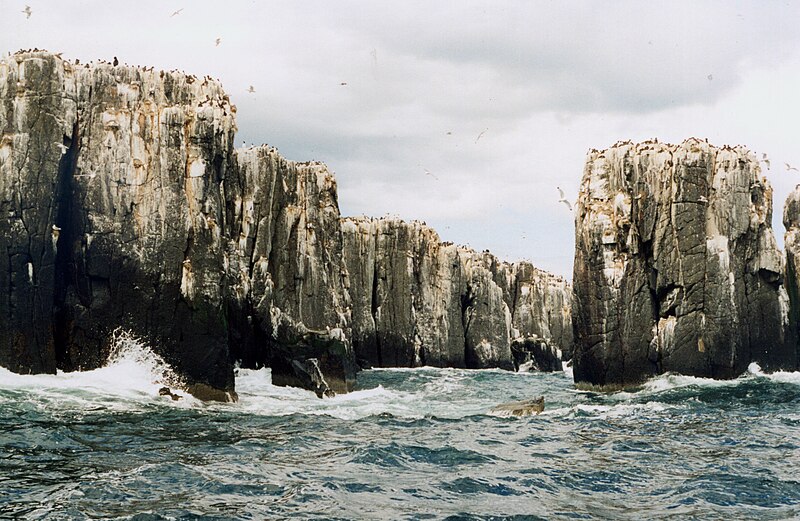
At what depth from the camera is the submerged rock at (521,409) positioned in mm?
33531

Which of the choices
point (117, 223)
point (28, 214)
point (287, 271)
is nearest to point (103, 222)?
point (117, 223)

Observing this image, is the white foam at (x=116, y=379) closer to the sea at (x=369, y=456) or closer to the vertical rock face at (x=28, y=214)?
the sea at (x=369, y=456)

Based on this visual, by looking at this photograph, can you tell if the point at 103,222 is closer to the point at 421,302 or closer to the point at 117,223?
the point at 117,223

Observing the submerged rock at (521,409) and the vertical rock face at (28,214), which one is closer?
the vertical rock face at (28,214)

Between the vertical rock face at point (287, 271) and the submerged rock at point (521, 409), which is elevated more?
the vertical rock face at point (287, 271)

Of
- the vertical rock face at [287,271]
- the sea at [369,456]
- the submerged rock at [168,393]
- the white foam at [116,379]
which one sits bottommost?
the sea at [369,456]

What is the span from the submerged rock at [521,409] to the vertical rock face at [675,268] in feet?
38.6

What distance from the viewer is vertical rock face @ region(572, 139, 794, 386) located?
44.9m

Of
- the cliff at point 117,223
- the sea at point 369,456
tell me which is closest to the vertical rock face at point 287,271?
the cliff at point 117,223

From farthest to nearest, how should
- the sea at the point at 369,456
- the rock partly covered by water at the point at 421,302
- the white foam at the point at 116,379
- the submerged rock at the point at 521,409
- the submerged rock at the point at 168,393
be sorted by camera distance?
the rock partly covered by water at the point at 421,302, the submerged rock at the point at 521,409, the submerged rock at the point at 168,393, the white foam at the point at 116,379, the sea at the point at 369,456

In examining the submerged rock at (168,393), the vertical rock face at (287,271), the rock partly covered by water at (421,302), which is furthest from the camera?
the rock partly covered by water at (421,302)

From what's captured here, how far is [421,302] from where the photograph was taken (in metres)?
74.3

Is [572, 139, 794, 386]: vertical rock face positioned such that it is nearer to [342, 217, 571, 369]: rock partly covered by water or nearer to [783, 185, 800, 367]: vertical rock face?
[783, 185, 800, 367]: vertical rock face

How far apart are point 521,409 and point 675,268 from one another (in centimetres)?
1598
